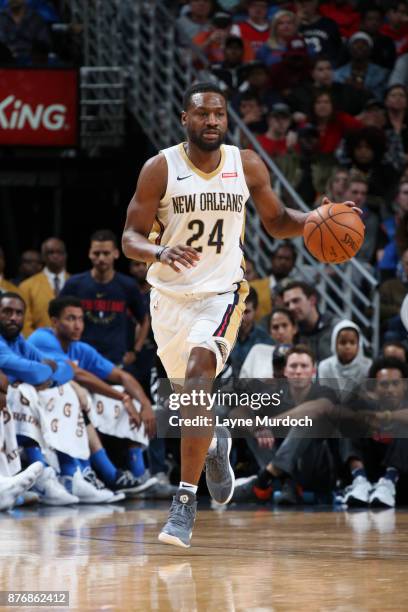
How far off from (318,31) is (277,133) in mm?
2292

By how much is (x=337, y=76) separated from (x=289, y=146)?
1.87m

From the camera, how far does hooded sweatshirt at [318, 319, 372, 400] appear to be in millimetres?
8977

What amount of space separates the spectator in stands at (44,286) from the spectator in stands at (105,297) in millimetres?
520

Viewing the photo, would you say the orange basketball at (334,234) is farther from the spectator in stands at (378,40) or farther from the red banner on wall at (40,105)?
the spectator in stands at (378,40)

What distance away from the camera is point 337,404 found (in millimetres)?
8805

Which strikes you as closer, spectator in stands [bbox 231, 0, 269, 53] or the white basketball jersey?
the white basketball jersey

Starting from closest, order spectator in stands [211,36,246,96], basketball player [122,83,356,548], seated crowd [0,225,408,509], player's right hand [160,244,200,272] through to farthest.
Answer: player's right hand [160,244,200,272] < basketball player [122,83,356,548] < seated crowd [0,225,408,509] < spectator in stands [211,36,246,96]

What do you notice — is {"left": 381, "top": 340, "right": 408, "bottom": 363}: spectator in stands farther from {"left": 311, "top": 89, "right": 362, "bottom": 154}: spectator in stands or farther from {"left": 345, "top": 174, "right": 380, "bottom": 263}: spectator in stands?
{"left": 311, "top": 89, "right": 362, "bottom": 154}: spectator in stands

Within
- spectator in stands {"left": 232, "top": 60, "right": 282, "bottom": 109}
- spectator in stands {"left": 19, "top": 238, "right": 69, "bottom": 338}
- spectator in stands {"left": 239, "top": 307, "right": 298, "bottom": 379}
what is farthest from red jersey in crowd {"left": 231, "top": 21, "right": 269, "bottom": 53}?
spectator in stands {"left": 239, "top": 307, "right": 298, "bottom": 379}

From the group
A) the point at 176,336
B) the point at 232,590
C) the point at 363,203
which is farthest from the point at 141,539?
the point at 363,203

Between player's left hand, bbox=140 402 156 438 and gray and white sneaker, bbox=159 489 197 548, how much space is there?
388cm

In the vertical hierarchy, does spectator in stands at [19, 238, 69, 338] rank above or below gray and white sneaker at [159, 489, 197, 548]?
above

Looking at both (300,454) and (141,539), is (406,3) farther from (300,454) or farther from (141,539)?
(141,539)

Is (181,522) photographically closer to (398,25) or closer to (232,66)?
(232,66)
